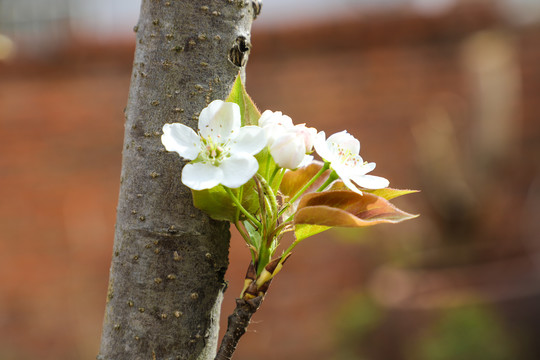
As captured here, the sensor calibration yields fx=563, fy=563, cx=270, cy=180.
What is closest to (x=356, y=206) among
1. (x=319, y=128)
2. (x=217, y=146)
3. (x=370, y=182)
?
(x=370, y=182)

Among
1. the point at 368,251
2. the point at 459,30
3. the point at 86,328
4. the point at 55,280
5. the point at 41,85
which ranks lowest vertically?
the point at 86,328

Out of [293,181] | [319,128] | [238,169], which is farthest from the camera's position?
[319,128]

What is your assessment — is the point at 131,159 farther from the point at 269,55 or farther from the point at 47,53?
the point at 47,53

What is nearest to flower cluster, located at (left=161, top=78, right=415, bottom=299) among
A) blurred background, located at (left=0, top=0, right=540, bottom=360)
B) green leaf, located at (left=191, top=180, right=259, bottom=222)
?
green leaf, located at (left=191, top=180, right=259, bottom=222)

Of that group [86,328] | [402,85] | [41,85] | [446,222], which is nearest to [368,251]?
[446,222]

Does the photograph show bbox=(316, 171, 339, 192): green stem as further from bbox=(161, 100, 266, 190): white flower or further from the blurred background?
the blurred background

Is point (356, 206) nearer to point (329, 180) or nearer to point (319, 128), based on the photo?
point (329, 180)
